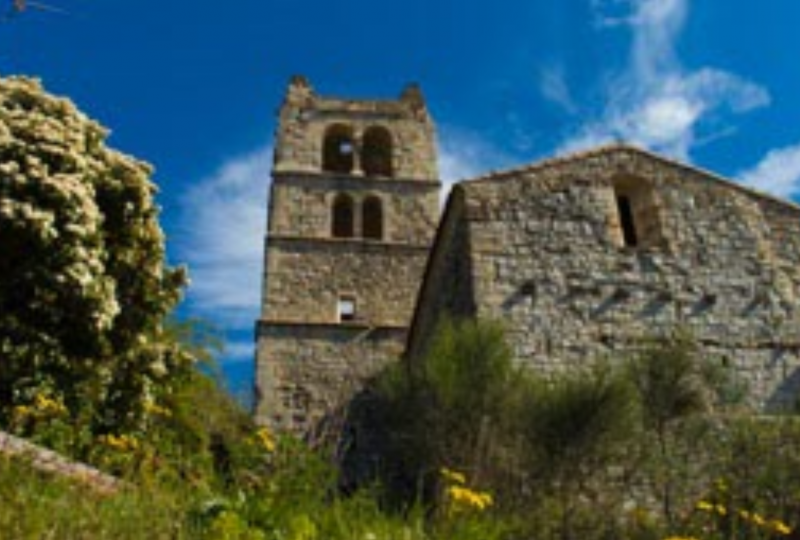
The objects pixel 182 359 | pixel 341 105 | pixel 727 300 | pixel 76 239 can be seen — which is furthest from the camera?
pixel 341 105

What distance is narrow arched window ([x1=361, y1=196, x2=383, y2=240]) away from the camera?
25875 mm

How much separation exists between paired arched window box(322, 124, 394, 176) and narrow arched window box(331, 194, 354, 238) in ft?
4.88

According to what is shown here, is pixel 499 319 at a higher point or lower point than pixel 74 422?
higher

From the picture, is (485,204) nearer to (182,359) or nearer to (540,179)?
(540,179)

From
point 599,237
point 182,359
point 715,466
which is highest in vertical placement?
point 599,237

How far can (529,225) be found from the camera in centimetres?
1345

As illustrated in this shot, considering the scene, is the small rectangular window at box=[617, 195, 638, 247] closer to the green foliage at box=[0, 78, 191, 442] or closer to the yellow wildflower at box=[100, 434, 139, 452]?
the green foliage at box=[0, 78, 191, 442]

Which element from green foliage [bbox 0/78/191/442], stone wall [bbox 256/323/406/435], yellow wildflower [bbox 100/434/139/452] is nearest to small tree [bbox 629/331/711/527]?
green foliage [bbox 0/78/191/442]

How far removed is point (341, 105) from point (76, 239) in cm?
1948

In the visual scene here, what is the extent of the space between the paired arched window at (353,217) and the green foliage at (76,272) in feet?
48.1

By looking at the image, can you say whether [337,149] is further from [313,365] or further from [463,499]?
[463,499]

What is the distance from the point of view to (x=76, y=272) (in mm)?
9094

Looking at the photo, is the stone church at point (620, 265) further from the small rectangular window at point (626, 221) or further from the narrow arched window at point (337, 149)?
the narrow arched window at point (337, 149)

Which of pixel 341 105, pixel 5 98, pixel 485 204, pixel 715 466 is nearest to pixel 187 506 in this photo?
pixel 715 466
